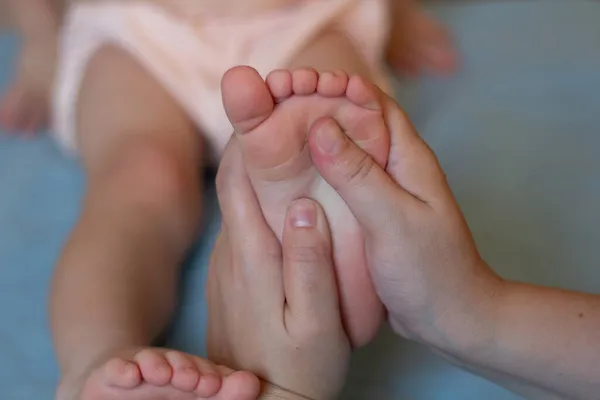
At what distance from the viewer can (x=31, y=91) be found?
0.99 meters

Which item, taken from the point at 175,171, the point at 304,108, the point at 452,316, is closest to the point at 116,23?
the point at 175,171

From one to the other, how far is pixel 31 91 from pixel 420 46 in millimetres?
578

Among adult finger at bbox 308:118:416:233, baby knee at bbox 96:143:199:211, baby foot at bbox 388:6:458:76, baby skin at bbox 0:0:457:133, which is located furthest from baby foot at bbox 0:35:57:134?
adult finger at bbox 308:118:416:233

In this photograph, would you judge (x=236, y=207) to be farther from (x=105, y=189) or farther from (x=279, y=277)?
(x=105, y=189)

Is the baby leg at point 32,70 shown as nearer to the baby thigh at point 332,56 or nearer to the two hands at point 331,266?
the baby thigh at point 332,56

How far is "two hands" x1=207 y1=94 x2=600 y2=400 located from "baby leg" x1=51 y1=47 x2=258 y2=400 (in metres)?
0.06

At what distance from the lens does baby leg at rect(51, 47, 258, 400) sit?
18.2 inches

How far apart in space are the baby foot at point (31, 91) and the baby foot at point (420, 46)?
1.67 ft

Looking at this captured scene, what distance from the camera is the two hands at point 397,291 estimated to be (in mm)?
484

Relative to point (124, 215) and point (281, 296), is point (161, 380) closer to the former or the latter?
point (281, 296)

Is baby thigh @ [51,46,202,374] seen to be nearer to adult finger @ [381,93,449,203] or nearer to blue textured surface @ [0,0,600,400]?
blue textured surface @ [0,0,600,400]

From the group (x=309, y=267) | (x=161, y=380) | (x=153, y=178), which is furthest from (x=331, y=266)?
(x=153, y=178)

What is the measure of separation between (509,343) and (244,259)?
0.20 metres

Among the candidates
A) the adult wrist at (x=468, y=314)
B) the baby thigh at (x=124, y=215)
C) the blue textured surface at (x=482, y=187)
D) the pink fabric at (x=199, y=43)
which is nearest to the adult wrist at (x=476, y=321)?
the adult wrist at (x=468, y=314)
